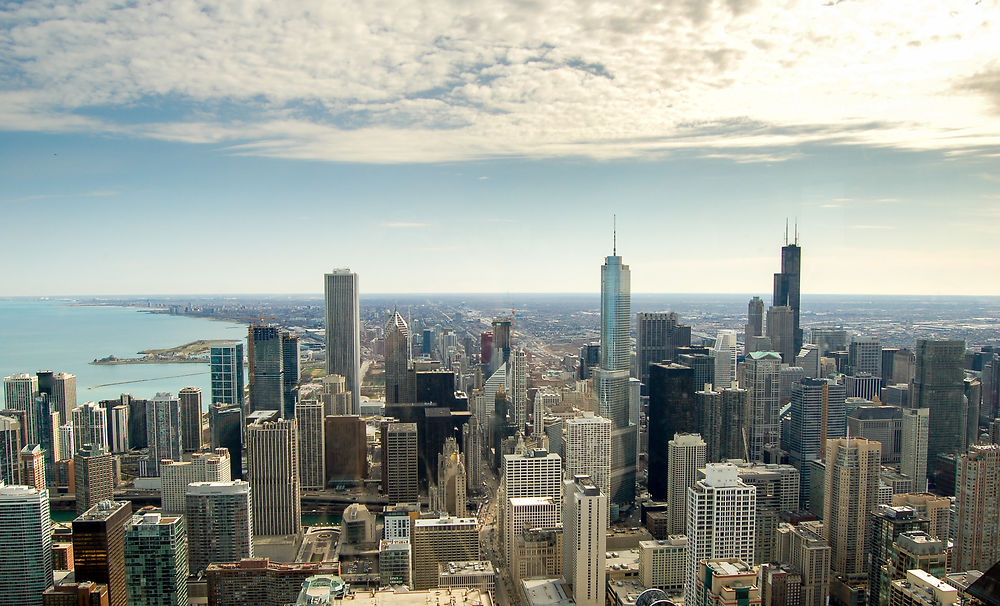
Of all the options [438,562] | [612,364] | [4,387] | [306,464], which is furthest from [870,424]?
[4,387]

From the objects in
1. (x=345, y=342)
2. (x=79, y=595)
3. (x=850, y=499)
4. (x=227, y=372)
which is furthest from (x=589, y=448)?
(x=227, y=372)

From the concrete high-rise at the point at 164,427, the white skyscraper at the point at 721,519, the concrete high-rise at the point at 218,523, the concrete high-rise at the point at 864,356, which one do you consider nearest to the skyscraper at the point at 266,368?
the concrete high-rise at the point at 164,427

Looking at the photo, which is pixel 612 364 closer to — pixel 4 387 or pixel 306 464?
pixel 306 464

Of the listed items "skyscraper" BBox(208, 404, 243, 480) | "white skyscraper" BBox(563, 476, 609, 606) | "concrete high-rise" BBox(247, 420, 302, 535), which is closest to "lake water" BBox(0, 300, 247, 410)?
"skyscraper" BBox(208, 404, 243, 480)

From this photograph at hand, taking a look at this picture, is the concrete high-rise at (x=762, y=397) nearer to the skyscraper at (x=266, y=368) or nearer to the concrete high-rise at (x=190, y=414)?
the skyscraper at (x=266, y=368)

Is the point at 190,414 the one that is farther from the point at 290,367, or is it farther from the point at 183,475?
the point at 183,475
